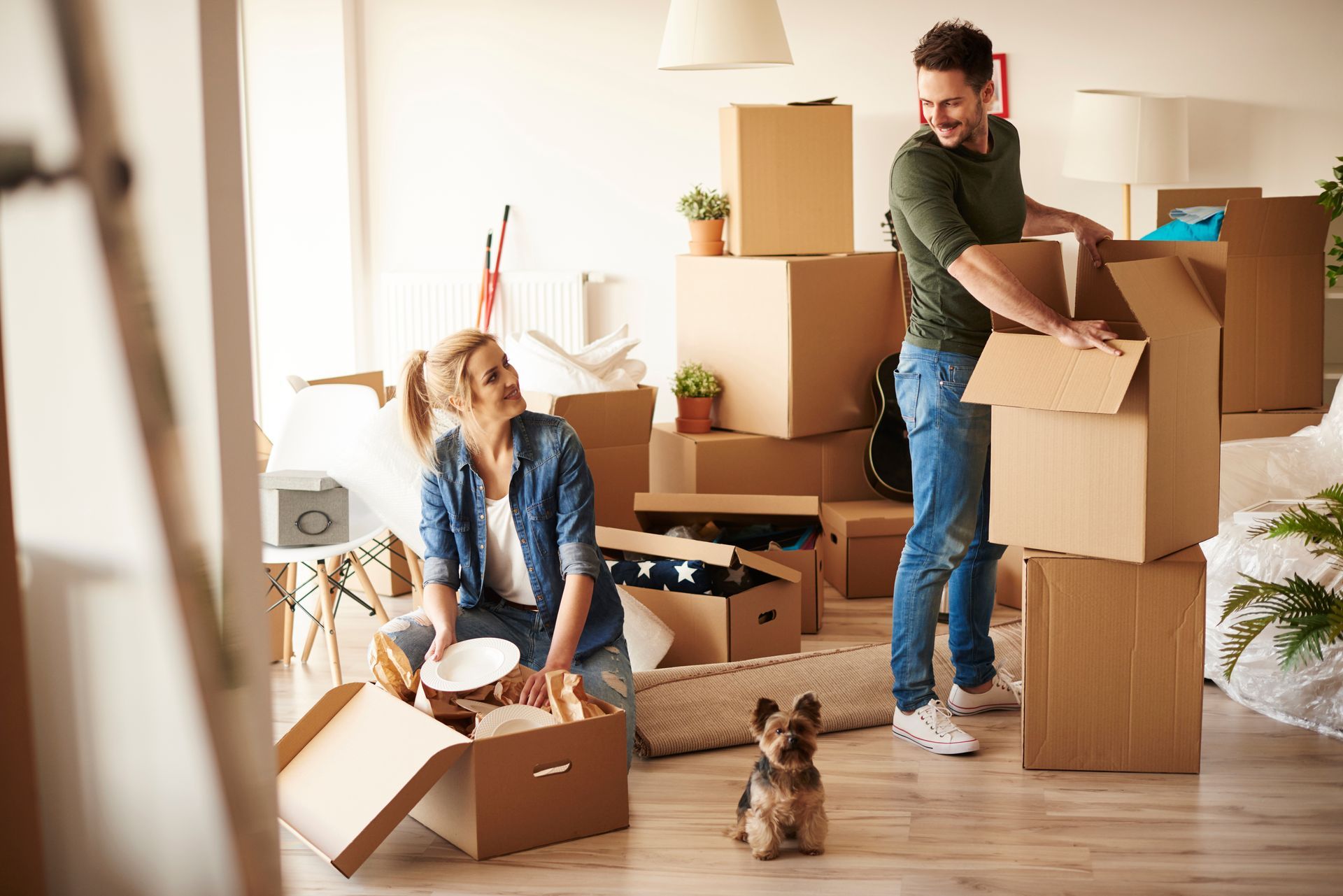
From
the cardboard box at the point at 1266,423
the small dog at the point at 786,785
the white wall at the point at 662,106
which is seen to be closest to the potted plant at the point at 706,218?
the white wall at the point at 662,106

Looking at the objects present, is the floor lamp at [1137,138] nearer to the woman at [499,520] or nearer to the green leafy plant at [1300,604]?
the green leafy plant at [1300,604]

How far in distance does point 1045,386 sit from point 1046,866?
0.79 m

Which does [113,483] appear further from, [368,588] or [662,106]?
[662,106]

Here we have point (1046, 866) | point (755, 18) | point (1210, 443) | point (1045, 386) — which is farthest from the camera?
point (755, 18)

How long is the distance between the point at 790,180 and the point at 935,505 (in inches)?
70.5

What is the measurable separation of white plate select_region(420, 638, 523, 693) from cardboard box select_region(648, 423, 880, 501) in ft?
5.21

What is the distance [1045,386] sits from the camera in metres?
2.04

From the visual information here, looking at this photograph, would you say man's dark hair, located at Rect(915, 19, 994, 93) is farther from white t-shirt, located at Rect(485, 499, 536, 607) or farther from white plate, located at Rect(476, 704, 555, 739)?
white plate, located at Rect(476, 704, 555, 739)

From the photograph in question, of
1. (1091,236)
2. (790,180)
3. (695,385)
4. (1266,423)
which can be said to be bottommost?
(1266,423)

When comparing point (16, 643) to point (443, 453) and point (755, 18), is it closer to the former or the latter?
point (443, 453)

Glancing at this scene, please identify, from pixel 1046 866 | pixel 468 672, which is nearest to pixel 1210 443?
pixel 1046 866

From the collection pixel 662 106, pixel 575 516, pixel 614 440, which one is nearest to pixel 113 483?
pixel 575 516

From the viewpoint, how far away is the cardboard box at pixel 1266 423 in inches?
135

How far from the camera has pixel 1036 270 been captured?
2.19m
